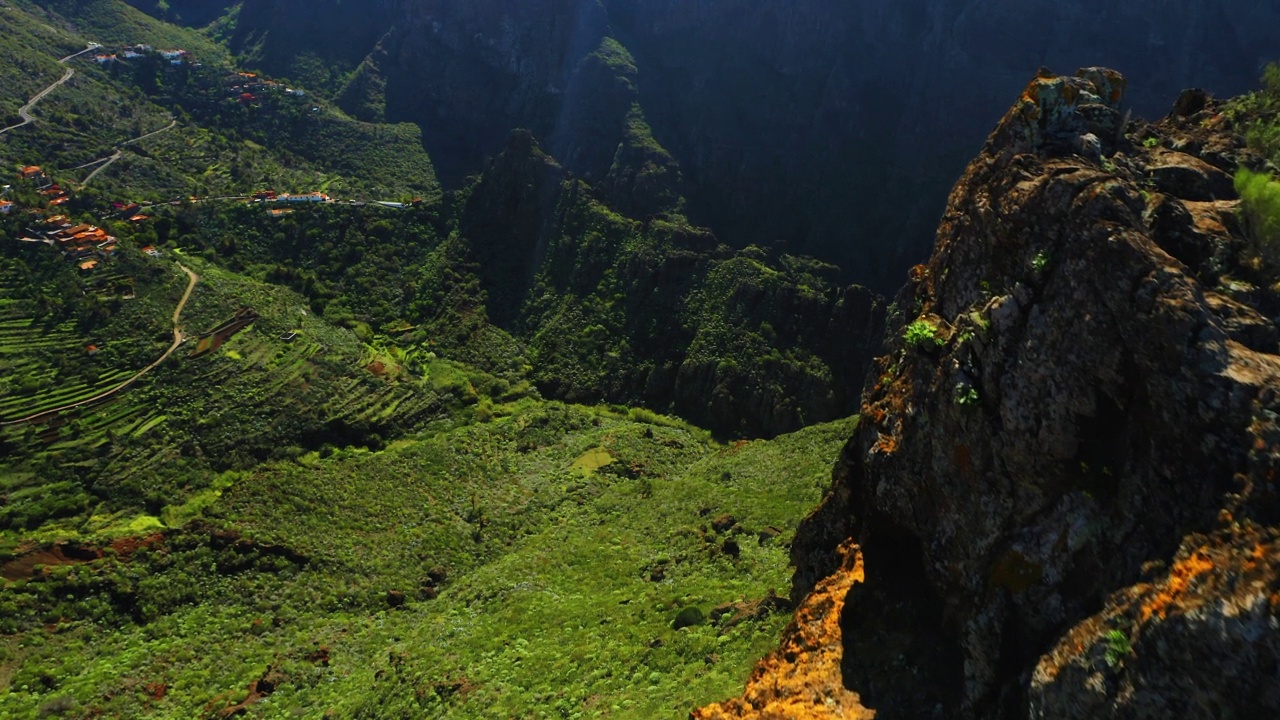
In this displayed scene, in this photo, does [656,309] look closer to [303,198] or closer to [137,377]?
[137,377]

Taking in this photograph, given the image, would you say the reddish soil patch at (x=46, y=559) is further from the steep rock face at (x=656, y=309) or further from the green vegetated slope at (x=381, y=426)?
the steep rock face at (x=656, y=309)

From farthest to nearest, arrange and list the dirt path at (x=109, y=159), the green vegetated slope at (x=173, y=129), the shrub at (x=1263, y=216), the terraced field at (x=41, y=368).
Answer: the green vegetated slope at (x=173, y=129) < the dirt path at (x=109, y=159) < the terraced field at (x=41, y=368) < the shrub at (x=1263, y=216)

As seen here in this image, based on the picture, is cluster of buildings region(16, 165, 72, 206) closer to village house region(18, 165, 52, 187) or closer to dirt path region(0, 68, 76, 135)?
village house region(18, 165, 52, 187)

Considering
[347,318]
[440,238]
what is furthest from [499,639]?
[440,238]

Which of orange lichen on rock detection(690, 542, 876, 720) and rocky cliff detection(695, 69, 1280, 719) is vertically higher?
rocky cliff detection(695, 69, 1280, 719)

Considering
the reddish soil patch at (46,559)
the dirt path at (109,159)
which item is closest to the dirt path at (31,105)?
the dirt path at (109,159)

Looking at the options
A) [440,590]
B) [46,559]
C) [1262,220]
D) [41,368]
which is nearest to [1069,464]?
[1262,220]

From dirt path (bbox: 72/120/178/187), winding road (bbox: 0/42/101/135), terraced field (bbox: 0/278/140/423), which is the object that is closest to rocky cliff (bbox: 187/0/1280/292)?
dirt path (bbox: 72/120/178/187)
